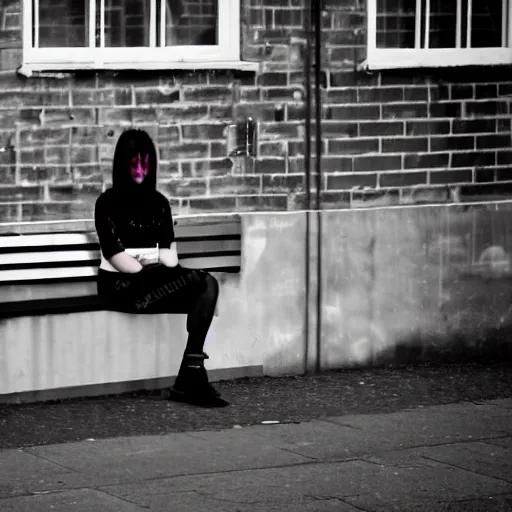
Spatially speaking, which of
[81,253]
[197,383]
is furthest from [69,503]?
[81,253]

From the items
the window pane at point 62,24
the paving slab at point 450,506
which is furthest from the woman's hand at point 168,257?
the paving slab at point 450,506

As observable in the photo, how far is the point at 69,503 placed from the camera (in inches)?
256

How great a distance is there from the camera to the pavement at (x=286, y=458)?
6648 mm

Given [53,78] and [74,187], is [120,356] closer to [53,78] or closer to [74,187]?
[74,187]

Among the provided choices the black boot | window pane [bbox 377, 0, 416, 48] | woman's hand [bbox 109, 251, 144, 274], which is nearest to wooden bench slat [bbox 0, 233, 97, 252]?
woman's hand [bbox 109, 251, 144, 274]

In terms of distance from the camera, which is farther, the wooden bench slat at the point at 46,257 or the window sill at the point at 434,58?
the window sill at the point at 434,58

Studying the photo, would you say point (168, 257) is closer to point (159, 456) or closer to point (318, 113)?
point (318, 113)

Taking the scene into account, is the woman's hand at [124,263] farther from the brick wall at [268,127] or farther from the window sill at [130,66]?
the window sill at [130,66]

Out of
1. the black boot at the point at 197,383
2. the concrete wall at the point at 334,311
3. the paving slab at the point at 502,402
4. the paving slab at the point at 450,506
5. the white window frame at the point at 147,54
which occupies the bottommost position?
the paving slab at the point at 450,506

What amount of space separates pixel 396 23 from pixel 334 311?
2.01 m

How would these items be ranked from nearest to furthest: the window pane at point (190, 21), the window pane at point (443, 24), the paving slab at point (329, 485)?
the paving slab at point (329, 485) < the window pane at point (190, 21) < the window pane at point (443, 24)

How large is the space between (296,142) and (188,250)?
1062mm

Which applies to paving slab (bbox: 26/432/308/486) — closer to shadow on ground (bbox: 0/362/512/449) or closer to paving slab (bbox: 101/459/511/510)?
paving slab (bbox: 101/459/511/510)

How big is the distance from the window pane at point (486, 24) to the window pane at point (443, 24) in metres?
0.16
